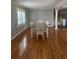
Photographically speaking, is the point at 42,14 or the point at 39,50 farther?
the point at 42,14

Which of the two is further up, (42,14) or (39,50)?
(42,14)

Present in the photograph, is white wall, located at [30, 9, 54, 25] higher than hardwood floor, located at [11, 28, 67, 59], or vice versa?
white wall, located at [30, 9, 54, 25]

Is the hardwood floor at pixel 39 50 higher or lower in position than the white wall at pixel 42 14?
lower

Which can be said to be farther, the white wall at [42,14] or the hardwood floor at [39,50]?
the white wall at [42,14]

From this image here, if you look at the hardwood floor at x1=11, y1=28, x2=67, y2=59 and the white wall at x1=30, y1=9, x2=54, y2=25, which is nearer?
the hardwood floor at x1=11, y1=28, x2=67, y2=59
